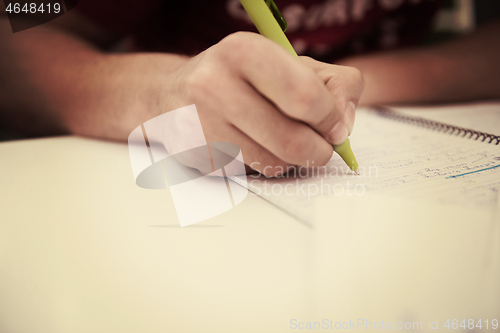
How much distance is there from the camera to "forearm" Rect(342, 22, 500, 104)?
0.62 m

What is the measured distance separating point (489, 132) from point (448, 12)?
74 cm

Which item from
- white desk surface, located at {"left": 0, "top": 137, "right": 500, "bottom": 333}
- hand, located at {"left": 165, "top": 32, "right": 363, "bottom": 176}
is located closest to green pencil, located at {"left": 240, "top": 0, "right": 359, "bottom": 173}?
hand, located at {"left": 165, "top": 32, "right": 363, "bottom": 176}

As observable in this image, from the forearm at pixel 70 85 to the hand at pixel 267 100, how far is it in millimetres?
119

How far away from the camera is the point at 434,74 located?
63 cm

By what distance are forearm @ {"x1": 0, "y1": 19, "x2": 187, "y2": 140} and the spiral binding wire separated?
380 millimetres

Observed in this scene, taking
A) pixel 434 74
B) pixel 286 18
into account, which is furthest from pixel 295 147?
pixel 434 74

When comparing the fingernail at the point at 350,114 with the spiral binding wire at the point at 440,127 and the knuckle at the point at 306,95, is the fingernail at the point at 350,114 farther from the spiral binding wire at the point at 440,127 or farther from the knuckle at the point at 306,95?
the spiral binding wire at the point at 440,127

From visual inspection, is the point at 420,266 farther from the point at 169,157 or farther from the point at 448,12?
the point at 448,12

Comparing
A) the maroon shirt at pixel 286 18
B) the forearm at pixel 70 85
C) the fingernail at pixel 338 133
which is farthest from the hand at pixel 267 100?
the maroon shirt at pixel 286 18

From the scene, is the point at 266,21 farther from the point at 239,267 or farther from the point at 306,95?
the point at 239,267

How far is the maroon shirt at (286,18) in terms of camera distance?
1.69 ft

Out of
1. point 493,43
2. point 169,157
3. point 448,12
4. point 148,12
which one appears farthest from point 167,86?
point 448,12

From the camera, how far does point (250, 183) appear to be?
0.27 m

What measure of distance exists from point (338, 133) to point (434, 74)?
21.3 inches
